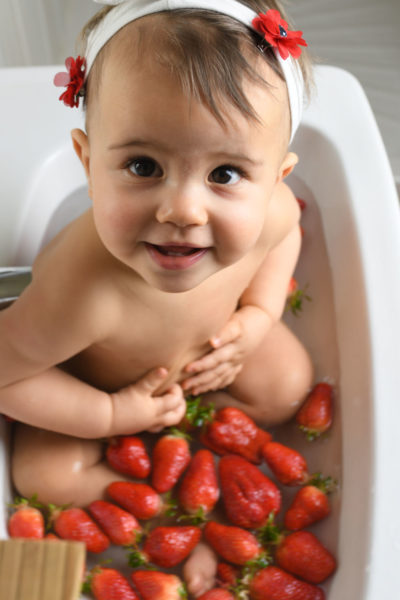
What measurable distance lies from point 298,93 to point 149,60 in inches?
7.5

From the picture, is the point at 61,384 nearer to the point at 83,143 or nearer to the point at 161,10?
the point at 83,143

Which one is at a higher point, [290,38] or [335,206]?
[290,38]

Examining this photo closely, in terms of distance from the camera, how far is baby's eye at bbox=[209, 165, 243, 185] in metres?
0.68

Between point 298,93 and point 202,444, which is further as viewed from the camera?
point 202,444

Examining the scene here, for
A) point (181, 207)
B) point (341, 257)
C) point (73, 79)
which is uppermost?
point (73, 79)

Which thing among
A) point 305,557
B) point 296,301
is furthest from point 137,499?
point 296,301

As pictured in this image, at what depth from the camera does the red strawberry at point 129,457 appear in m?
1.03

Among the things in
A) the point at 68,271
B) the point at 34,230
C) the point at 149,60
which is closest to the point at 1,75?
the point at 34,230

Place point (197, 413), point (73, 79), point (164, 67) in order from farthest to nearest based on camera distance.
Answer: point (197, 413) → point (73, 79) → point (164, 67)

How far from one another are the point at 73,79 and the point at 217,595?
27.0 inches

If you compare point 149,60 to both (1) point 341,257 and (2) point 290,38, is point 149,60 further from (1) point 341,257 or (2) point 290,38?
(1) point 341,257

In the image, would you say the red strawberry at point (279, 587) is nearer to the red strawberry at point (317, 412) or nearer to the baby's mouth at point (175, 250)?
the red strawberry at point (317, 412)

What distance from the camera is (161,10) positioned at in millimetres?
658

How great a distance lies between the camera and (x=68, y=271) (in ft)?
2.74
